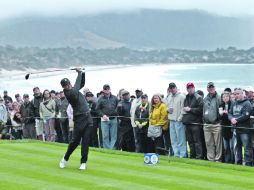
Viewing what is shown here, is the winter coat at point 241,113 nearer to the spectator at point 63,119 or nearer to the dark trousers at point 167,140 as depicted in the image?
the dark trousers at point 167,140

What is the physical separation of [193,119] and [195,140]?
1.92 ft

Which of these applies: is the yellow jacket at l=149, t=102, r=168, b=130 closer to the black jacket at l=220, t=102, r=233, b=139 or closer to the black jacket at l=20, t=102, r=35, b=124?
the black jacket at l=220, t=102, r=233, b=139

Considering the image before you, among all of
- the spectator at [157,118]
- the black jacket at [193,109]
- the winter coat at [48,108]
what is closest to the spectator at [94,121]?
the winter coat at [48,108]

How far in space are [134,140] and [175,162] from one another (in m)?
3.80

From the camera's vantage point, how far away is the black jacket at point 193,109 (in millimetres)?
17719

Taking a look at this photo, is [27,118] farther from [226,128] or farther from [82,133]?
[226,128]

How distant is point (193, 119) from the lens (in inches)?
703

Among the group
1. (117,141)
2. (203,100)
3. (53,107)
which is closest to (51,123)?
(53,107)

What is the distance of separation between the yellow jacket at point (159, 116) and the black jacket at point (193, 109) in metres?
0.76

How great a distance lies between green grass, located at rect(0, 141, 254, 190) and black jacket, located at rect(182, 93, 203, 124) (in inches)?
54.4

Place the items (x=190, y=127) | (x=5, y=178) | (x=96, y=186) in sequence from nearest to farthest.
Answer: (x=96, y=186) → (x=5, y=178) → (x=190, y=127)

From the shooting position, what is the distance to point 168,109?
722 inches

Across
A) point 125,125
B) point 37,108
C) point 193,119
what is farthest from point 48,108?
point 193,119

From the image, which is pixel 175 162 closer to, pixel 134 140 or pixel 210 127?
pixel 210 127
